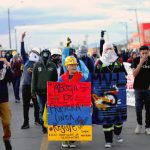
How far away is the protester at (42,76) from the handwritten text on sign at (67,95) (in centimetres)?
147

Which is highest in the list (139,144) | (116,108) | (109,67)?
(109,67)

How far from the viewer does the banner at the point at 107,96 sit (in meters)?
9.12

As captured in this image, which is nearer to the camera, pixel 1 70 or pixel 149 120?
pixel 1 70

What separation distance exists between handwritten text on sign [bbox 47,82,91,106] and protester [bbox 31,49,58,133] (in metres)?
1.47

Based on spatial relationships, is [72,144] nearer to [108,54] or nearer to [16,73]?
[108,54]

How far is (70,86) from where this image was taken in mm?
9141

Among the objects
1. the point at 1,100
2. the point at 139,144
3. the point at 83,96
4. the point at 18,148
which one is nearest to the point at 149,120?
the point at 139,144

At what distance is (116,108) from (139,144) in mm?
799

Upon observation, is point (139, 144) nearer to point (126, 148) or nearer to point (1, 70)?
point (126, 148)

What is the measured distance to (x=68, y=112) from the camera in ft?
30.1

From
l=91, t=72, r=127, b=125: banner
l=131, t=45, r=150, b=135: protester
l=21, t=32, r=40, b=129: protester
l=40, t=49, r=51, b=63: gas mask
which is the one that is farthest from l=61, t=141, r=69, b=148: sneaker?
l=21, t=32, r=40, b=129: protester

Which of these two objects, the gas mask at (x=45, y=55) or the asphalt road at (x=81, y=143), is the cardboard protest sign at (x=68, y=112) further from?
the gas mask at (x=45, y=55)

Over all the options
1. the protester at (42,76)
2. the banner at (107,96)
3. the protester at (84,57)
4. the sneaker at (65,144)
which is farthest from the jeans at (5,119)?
the protester at (84,57)

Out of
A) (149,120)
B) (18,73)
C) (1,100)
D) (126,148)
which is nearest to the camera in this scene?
(1,100)
